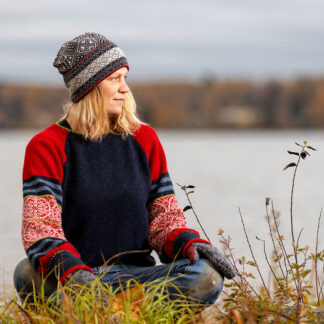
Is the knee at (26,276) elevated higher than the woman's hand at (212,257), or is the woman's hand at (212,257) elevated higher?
the woman's hand at (212,257)

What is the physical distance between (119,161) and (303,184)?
18.8 meters

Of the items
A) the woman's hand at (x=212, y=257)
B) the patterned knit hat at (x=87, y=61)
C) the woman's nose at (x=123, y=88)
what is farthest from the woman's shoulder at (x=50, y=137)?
the woman's hand at (x=212, y=257)

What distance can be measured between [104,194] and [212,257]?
0.64 m

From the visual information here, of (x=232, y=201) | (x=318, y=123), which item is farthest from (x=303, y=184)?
(x=318, y=123)

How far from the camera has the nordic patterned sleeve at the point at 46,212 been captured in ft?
10.6

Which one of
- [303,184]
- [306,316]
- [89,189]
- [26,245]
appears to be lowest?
[303,184]

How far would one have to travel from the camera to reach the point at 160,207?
3.64 metres

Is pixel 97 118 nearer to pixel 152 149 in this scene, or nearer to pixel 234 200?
pixel 152 149

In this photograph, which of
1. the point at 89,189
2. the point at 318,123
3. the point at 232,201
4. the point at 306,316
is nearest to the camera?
the point at 306,316

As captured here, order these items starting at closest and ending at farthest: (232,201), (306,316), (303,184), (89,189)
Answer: (306,316)
(89,189)
(232,201)
(303,184)

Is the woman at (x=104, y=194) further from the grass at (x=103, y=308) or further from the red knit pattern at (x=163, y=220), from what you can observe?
the grass at (x=103, y=308)

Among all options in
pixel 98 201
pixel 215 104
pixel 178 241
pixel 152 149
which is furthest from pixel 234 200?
pixel 215 104

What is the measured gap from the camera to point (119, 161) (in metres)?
3.59

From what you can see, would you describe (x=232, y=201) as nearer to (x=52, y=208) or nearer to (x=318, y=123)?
(x=52, y=208)
